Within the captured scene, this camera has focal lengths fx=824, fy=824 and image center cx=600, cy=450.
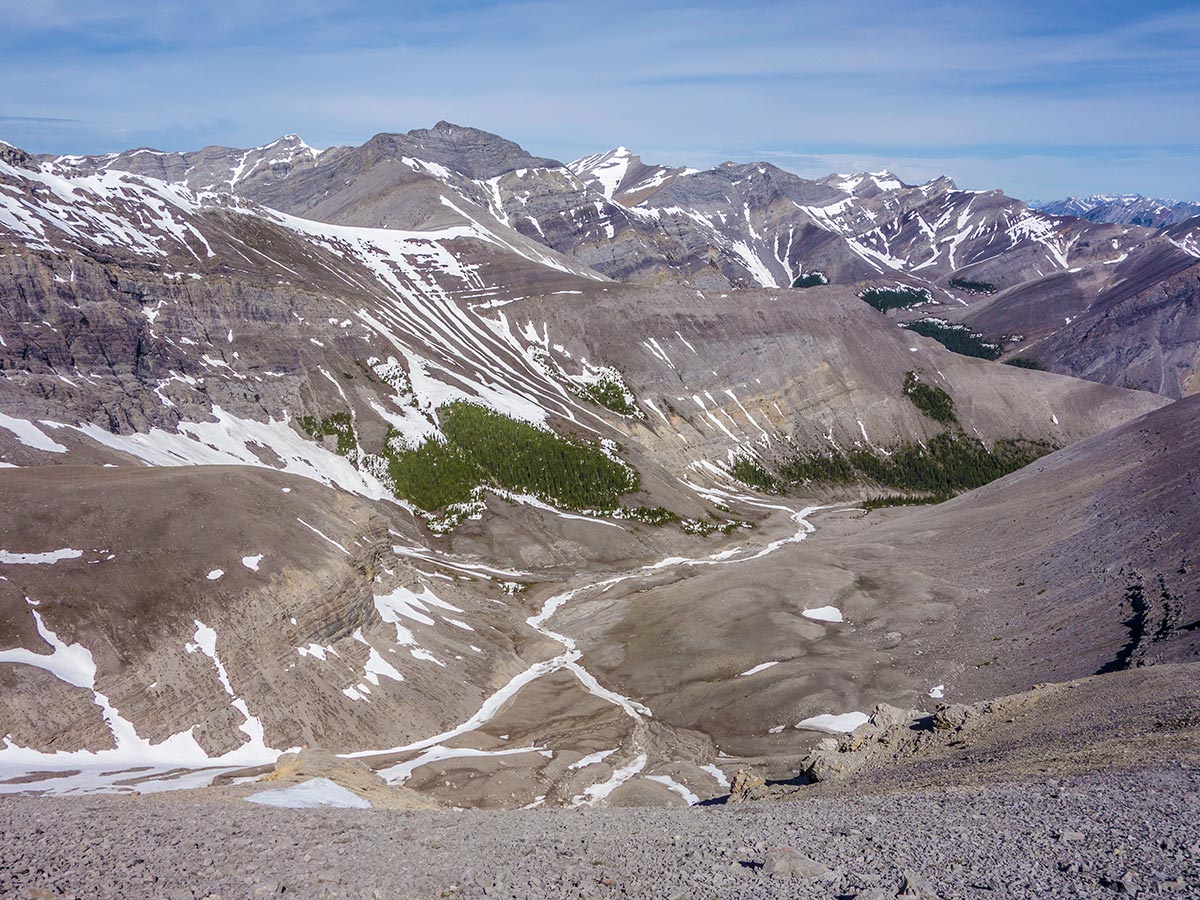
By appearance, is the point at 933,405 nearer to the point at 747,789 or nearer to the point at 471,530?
the point at 471,530

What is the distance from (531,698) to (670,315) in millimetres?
136209

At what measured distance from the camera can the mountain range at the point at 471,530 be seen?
51219 millimetres

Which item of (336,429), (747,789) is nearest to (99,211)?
(336,429)

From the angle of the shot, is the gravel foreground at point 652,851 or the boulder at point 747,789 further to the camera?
the boulder at point 747,789

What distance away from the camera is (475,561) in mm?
109062

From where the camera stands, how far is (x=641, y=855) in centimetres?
2208

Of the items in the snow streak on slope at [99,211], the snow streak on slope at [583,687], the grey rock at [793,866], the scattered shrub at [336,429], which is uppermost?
the snow streak on slope at [99,211]

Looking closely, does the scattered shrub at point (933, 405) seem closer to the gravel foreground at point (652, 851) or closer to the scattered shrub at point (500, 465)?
the scattered shrub at point (500, 465)

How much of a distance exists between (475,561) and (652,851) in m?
88.6

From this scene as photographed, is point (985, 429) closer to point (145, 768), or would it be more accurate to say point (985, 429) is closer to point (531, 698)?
point (531, 698)

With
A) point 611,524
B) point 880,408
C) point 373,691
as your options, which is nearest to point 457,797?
point 373,691

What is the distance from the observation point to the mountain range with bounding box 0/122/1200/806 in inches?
2016

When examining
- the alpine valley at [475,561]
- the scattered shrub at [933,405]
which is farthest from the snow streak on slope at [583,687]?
the scattered shrub at [933,405]

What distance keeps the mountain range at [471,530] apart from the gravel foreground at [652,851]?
14.1 metres
